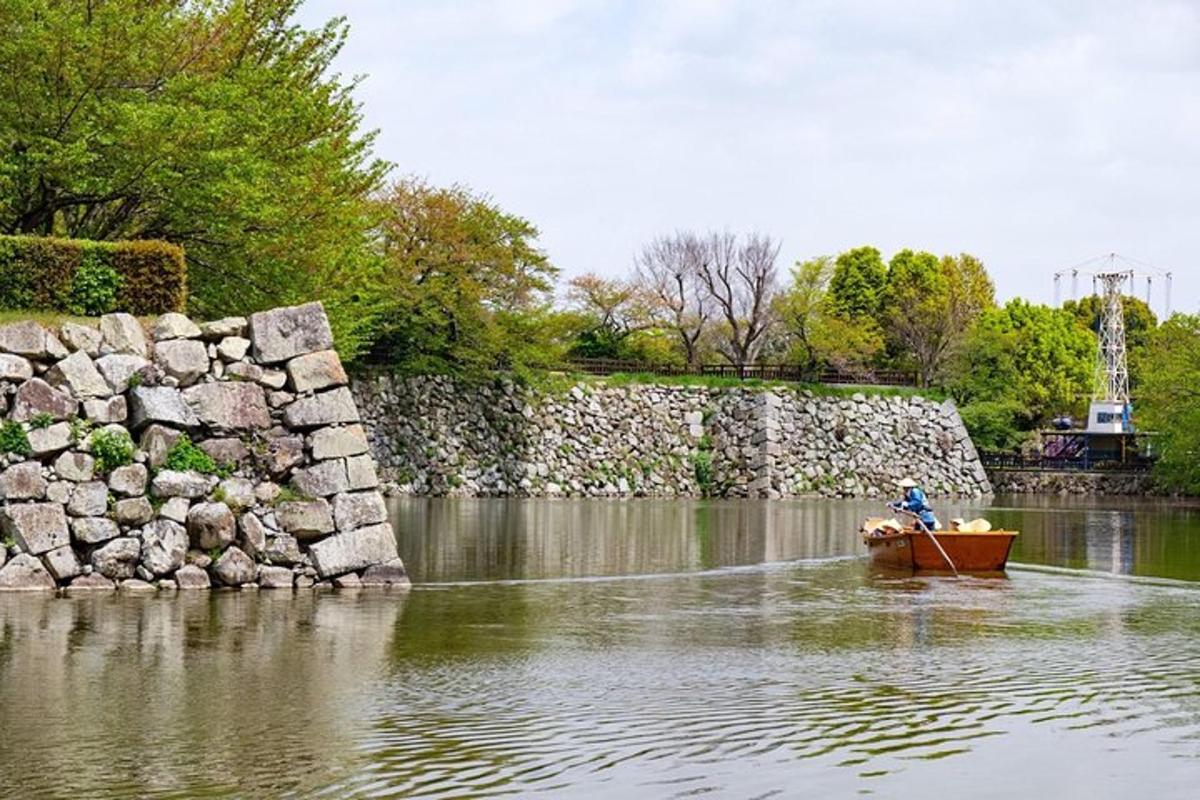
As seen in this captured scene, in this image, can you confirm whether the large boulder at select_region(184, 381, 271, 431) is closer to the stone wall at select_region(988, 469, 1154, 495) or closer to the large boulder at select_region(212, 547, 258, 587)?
the large boulder at select_region(212, 547, 258, 587)

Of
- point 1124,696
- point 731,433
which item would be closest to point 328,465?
point 1124,696

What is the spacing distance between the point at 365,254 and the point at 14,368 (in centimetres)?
1906

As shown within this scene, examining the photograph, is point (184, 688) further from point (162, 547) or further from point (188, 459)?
point (188, 459)

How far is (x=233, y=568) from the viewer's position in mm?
18234

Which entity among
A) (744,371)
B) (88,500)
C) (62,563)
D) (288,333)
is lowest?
(62,563)

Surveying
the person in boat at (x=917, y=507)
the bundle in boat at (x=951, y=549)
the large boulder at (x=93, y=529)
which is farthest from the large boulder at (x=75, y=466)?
the person in boat at (x=917, y=507)

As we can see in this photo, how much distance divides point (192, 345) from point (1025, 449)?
63.4 metres

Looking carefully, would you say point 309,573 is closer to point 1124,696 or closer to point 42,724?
point 42,724

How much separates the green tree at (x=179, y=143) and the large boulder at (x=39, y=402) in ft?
19.6

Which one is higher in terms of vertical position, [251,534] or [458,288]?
[458,288]

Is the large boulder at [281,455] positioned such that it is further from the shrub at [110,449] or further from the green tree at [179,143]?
the green tree at [179,143]

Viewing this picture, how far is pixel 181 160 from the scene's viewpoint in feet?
77.7

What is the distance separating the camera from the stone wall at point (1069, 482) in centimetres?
6931

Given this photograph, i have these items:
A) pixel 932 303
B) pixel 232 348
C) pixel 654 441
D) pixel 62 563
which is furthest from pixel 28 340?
pixel 932 303
